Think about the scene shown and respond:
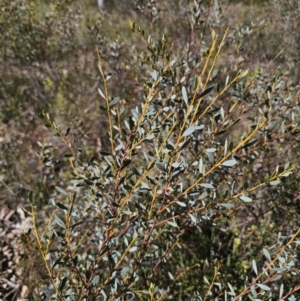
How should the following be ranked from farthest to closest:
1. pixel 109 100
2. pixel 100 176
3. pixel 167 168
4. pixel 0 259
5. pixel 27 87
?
pixel 27 87
pixel 0 259
pixel 100 176
pixel 109 100
pixel 167 168

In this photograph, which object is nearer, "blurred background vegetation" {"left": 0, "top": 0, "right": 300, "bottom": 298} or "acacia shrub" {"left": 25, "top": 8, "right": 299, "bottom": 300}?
"acacia shrub" {"left": 25, "top": 8, "right": 299, "bottom": 300}

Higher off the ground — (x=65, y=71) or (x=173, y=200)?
(x=173, y=200)

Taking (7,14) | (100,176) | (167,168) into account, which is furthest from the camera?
(7,14)

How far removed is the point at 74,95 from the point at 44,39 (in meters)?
0.90

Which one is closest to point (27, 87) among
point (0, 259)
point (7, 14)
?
point (7, 14)

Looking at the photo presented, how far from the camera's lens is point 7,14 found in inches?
175

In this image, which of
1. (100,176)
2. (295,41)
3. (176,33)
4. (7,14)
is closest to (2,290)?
(100,176)

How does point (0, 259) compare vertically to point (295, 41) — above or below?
below

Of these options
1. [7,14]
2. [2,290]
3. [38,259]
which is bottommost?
[2,290]

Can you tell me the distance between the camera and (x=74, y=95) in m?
5.51

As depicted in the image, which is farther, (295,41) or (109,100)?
(295,41)

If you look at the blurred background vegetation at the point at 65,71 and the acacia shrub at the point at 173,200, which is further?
the blurred background vegetation at the point at 65,71

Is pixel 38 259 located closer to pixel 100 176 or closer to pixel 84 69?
pixel 100 176

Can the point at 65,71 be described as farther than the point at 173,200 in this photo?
Yes
